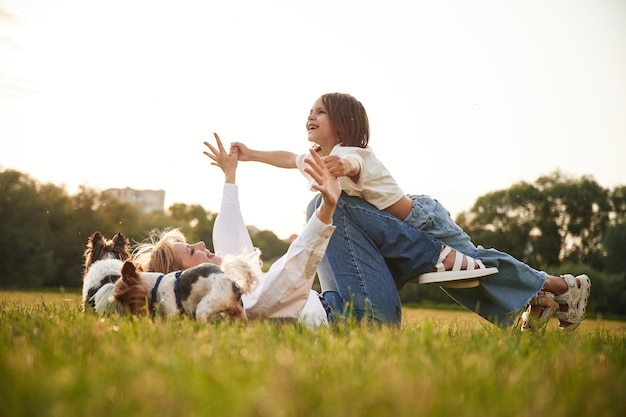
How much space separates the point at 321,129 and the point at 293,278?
7.40 feet

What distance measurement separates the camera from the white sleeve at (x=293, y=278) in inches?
138

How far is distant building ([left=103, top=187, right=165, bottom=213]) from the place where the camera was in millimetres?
42125

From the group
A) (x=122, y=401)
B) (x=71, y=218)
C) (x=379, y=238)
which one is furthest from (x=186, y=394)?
(x=71, y=218)

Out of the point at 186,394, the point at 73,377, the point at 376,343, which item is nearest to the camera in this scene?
the point at 186,394

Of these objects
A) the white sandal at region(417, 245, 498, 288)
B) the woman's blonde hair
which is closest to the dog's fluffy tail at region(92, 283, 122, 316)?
the woman's blonde hair

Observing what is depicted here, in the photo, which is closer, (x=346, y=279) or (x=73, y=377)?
(x=73, y=377)

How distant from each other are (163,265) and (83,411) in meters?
2.67

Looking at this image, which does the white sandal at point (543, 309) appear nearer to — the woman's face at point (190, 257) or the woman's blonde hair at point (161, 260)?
the woman's face at point (190, 257)

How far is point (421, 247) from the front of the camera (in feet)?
15.0

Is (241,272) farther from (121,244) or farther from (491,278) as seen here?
(491,278)

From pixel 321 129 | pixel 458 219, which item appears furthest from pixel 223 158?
pixel 458 219

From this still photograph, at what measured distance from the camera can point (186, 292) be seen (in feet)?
11.3

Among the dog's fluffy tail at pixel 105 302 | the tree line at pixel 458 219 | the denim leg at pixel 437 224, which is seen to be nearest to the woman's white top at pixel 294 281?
the dog's fluffy tail at pixel 105 302

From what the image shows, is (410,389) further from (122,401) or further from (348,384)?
(122,401)
